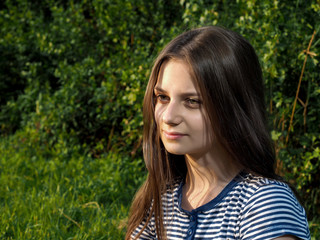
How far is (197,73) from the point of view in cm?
166

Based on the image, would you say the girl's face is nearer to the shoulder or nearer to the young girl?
the young girl

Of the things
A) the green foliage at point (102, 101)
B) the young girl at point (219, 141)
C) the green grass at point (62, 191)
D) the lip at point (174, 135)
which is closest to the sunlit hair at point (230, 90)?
the young girl at point (219, 141)

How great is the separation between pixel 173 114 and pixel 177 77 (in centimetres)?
14

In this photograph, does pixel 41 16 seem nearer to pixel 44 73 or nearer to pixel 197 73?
pixel 44 73

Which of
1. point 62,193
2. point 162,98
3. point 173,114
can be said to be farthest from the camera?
point 62,193

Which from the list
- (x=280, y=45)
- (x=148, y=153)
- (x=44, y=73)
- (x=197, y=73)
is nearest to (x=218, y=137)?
(x=197, y=73)

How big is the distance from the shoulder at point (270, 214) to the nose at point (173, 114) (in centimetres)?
37

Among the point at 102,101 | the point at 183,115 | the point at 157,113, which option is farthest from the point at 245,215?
the point at 102,101

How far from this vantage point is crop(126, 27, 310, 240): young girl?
5.30ft

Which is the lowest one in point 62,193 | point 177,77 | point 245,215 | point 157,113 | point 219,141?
point 62,193

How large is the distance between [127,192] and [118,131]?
3.72 feet

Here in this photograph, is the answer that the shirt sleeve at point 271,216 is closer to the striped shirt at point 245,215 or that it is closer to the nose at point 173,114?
the striped shirt at point 245,215

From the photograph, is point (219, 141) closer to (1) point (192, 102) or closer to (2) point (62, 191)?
(1) point (192, 102)

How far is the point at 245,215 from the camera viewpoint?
63.8 inches
